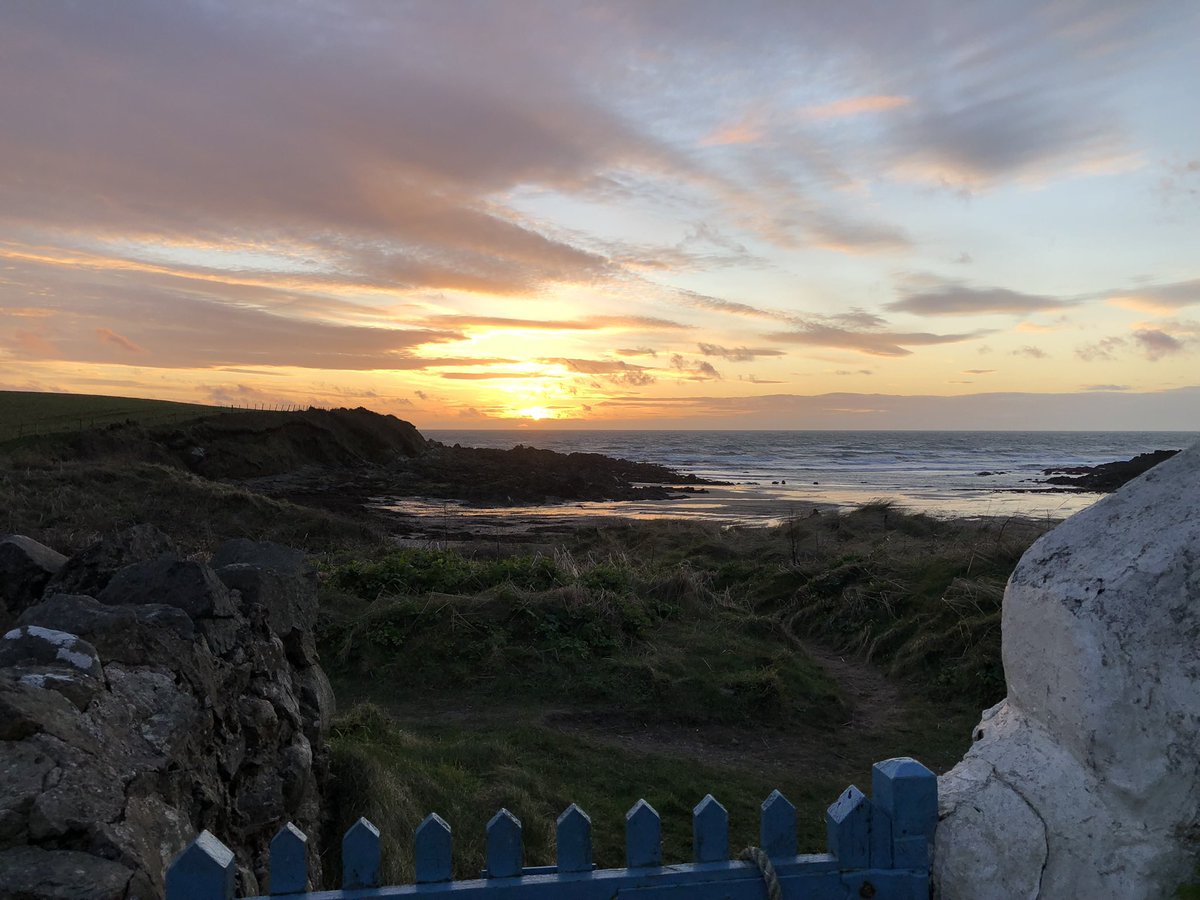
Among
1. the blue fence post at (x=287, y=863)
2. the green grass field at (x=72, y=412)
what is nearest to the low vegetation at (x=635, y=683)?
the blue fence post at (x=287, y=863)

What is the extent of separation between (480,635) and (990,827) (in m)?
8.01

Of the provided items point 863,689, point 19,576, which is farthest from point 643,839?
point 863,689

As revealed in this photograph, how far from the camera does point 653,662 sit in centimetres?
929

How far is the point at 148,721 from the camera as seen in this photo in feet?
9.55

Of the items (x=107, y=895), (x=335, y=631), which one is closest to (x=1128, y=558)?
(x=107, y=895)

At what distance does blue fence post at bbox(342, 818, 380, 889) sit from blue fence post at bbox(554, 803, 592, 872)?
51cm

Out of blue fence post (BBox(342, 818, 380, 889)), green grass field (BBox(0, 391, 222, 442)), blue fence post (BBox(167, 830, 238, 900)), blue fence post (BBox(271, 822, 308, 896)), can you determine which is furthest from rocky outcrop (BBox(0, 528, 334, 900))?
green grass field (BBox(0, 391, 222, 442))

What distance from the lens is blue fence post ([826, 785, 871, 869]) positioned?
241cm

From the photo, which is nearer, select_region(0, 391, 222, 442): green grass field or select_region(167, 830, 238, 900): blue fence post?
select_region(167, 830, 238, 900): blue fence post

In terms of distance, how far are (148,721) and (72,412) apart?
1906 inches

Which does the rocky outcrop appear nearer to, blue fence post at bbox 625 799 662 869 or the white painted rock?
blue fence post at bbox 625 799 662 869

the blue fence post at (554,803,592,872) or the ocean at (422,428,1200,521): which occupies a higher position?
the blue fence post at (554,803,592,872)

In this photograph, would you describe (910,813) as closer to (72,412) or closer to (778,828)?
(778,828)

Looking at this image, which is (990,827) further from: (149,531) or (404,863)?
(149,531)
